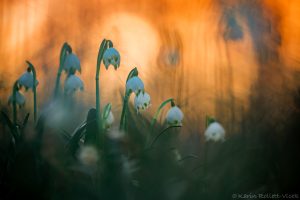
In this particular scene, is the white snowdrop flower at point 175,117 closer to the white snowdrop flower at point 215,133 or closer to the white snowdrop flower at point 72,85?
the white snowdrop flower at point 215,133

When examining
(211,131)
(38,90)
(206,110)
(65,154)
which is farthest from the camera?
(38,90)

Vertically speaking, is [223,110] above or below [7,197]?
above

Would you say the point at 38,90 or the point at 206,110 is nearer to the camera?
the point at 206,110

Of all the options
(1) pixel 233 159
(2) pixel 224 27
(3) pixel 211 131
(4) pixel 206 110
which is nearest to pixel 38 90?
(4) pixel 206 110

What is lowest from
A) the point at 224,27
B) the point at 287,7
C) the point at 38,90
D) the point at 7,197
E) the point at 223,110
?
the point at 7,197

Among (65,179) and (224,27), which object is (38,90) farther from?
(65,179)

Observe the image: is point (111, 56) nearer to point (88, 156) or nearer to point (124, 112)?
point (124, 112)

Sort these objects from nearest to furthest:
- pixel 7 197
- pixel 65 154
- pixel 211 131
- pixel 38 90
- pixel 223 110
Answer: pixel 7 197, pixel 65 154, pixel 211 131, pixel 223 110, pixel 38 90

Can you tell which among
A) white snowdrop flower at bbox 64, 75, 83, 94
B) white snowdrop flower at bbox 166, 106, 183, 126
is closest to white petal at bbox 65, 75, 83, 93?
white snowdrop flower at bbox 64, 75, 83, 94

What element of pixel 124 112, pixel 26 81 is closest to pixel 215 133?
pixel 124 112
